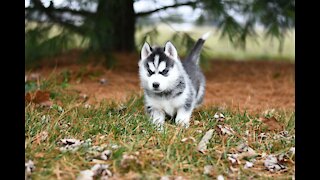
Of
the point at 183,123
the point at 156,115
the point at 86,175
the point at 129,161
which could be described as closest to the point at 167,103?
the point at 156,115

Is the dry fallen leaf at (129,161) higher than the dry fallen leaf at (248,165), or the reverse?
the dry fallen leaf at (129,161)

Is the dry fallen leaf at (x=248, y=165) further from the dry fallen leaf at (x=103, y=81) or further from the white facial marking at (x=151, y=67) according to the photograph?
the dry fallen leaf at (x=103, y=81)

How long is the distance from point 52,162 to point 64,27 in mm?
5096

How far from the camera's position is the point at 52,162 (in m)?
3.79

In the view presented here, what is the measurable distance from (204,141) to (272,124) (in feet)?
3.75

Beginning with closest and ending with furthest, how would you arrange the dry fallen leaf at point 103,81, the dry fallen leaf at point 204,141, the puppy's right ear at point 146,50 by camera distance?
the dry fallen leaf at point 204,141
the puppy's right ear at point 146,50
the dry fallen leaf at point 103,81

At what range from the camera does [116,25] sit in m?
9.32

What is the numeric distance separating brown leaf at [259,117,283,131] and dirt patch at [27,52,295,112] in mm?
795

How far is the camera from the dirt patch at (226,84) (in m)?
6.78

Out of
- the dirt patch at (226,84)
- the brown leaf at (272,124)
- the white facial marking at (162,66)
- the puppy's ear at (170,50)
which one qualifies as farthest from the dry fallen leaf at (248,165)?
the dirt patch at (226,84)

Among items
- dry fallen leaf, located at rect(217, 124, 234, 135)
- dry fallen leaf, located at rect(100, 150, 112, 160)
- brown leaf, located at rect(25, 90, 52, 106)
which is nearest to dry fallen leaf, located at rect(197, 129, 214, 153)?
dry fallen leaf, located at rect(217, 124, 234, 135)

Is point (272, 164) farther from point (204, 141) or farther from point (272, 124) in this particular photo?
point (272, 124)
